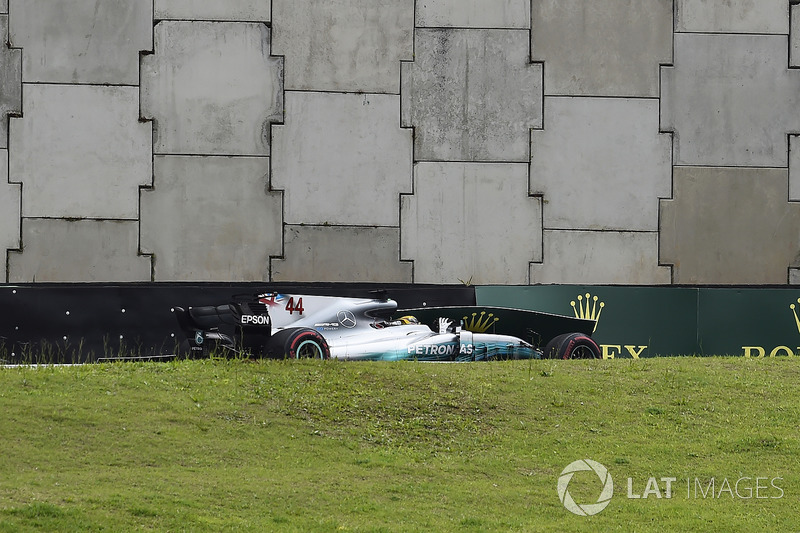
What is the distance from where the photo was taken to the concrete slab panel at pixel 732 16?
19.4 meters

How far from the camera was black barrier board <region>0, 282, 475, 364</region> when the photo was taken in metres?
16.8

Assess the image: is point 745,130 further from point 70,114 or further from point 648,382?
point 70,114

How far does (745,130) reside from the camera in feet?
63.5

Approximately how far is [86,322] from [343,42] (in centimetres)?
743

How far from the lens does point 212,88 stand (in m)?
18.6

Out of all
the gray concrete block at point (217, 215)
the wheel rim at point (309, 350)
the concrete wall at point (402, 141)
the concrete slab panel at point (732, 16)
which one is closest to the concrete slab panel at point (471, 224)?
the concrete wall at point (402, 141)

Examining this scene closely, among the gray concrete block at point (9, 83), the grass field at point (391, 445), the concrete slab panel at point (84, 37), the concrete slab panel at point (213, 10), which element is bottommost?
the grass field at point (391, 445)

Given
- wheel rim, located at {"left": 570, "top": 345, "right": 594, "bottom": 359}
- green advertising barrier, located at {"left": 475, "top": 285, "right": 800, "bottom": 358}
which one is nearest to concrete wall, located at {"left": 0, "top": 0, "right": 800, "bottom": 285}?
green advertising barrier, located at {"left": 475, "top": 285, "right": 800, "bottom": 358}

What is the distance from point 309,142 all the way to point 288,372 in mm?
7178

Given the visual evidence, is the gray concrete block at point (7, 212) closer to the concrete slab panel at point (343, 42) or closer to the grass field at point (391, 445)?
the concrete slab panel at point (343, 42)

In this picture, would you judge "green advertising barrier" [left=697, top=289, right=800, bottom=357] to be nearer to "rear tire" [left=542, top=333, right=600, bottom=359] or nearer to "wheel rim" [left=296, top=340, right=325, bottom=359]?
"rear tire" [left=542, top=333, right=600, bottom=359]

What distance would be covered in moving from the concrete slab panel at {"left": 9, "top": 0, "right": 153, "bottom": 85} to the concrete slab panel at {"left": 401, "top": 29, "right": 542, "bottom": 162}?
5.39 metres

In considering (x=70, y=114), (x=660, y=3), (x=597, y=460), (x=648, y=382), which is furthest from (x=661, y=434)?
(x=70, y=114)

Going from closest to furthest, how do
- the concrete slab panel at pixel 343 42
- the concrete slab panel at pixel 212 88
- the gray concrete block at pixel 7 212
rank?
the gray concrete block at pixel 7 212
the concrete slab panel at pixel 212 88
the concrete slab panel at pixel 343 42
